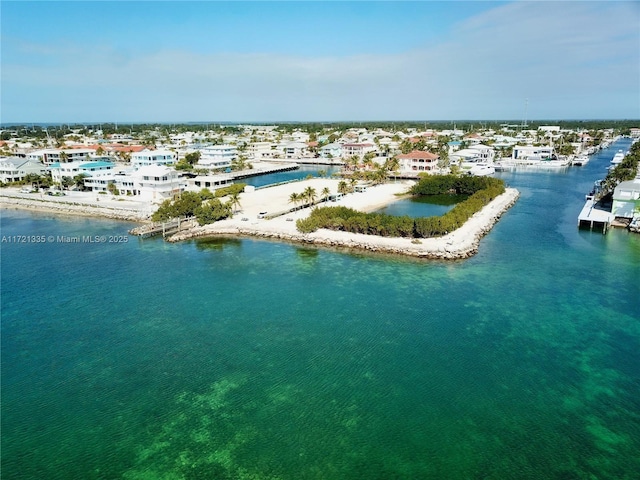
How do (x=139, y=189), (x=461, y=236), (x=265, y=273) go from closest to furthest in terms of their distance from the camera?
(x=265, y=273) < (x=461, y=236) < (x=139, y=189)

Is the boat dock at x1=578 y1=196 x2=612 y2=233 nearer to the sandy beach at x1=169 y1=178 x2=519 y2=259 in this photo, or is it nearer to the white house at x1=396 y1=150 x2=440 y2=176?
the sandy beach at x1=169 y1=178 x2=519 y2=259

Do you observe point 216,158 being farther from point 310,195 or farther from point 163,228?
point 163,228

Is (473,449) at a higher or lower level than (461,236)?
lower

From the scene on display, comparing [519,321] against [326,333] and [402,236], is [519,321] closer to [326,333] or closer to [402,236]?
[326,333]

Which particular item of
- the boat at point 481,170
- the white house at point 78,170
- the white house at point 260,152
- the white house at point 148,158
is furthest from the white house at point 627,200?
the white house at point 260,152

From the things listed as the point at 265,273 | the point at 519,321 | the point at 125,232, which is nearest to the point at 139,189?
the point at 125,232

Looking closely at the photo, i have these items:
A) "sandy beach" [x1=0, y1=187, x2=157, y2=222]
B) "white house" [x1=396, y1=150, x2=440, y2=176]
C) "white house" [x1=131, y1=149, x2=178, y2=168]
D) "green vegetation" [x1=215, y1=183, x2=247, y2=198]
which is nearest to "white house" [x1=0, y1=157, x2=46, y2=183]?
"sandy beach" [x1=0, y1=187, x2=157, y2=222]

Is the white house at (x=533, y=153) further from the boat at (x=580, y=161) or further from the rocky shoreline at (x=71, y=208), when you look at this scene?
the rocky shoreline at (x=71, y=208)
